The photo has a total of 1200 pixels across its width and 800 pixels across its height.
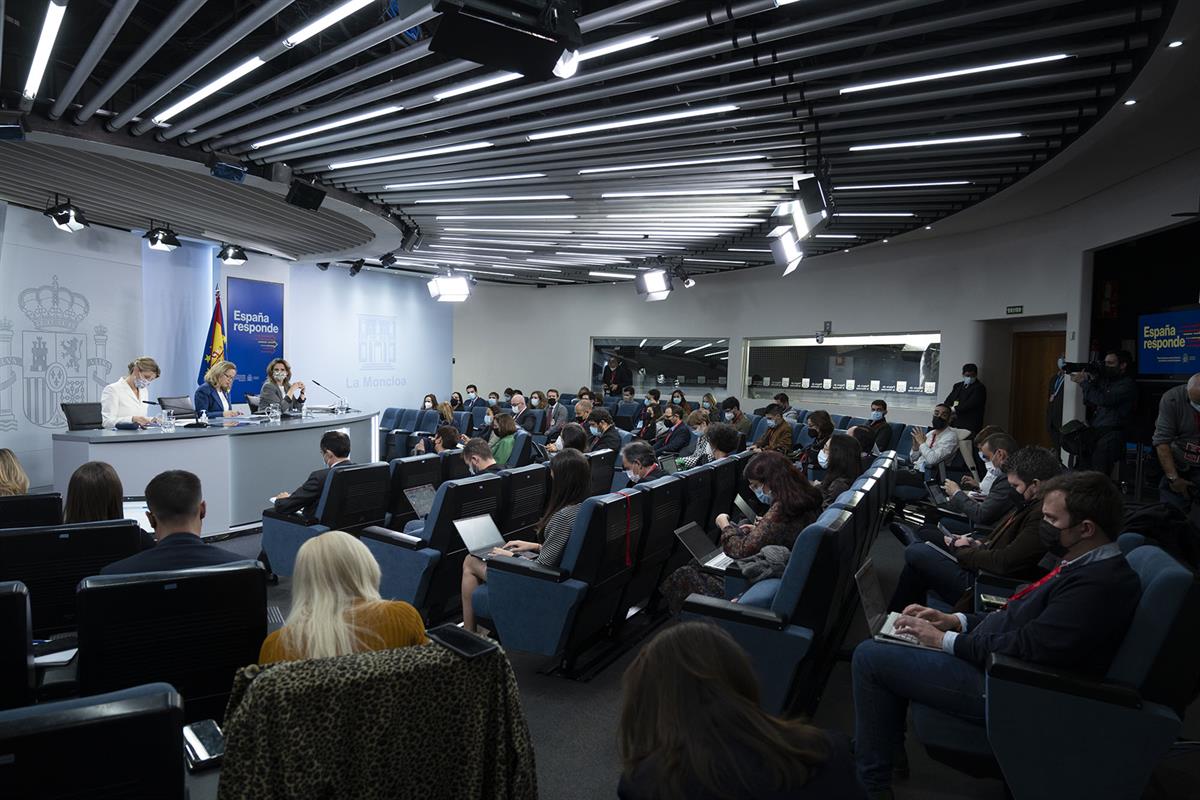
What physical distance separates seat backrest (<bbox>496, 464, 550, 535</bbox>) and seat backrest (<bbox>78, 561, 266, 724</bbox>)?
240cm

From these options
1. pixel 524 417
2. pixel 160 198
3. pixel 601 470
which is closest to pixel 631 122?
pixel 601 470

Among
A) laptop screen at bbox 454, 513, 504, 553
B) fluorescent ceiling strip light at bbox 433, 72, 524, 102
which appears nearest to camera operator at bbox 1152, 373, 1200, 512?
laptop screen at bbox 454, 513, 504, 553

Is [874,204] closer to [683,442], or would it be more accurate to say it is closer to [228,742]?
[683,442]

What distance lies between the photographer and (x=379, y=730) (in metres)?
1.27

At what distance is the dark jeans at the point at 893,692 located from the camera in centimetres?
245

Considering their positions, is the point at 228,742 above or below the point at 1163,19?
below

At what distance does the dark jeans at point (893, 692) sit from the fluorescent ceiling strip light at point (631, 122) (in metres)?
3.86

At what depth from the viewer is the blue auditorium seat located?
15.7 feet

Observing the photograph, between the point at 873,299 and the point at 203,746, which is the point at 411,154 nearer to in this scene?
the point at 203,746

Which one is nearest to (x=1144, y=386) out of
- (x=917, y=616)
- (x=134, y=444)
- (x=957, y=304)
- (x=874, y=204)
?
(x=957, y=304)

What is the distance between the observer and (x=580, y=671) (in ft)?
12.1

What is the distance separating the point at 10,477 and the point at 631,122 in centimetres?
452

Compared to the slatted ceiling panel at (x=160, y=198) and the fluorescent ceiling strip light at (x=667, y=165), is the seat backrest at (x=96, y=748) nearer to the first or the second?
the fluorescent ceiling strip light at (x=667, y=165)

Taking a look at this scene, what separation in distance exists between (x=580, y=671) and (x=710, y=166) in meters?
4.75
